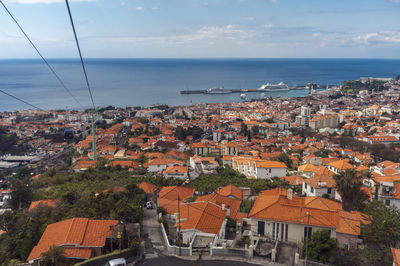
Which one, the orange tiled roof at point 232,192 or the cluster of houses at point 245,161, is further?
the orange tiled roof at point 232,192

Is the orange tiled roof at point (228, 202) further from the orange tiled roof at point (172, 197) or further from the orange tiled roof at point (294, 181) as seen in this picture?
the orange tiled roof at point (294, 181)

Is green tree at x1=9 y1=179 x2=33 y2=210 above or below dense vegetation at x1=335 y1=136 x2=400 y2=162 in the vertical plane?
above

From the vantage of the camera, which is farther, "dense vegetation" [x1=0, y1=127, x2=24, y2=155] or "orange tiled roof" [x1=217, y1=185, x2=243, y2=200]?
"dense vegetation" [x1=0, y1=127, x2=24, y2=155]

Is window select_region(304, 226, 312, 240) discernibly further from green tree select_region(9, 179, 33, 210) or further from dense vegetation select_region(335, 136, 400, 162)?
dense vegetation select_region(335, 136, 400, 162)

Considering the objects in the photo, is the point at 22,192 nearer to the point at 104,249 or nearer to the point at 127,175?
the point at 127,175

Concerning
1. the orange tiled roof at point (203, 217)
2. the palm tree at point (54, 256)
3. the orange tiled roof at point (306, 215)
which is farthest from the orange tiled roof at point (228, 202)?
the palm tree at point (54, 256)

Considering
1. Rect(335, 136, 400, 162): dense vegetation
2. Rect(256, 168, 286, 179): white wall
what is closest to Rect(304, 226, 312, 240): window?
Rect(256, 168, 286, 179): white wall

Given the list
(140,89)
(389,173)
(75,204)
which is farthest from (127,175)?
(140,89)
